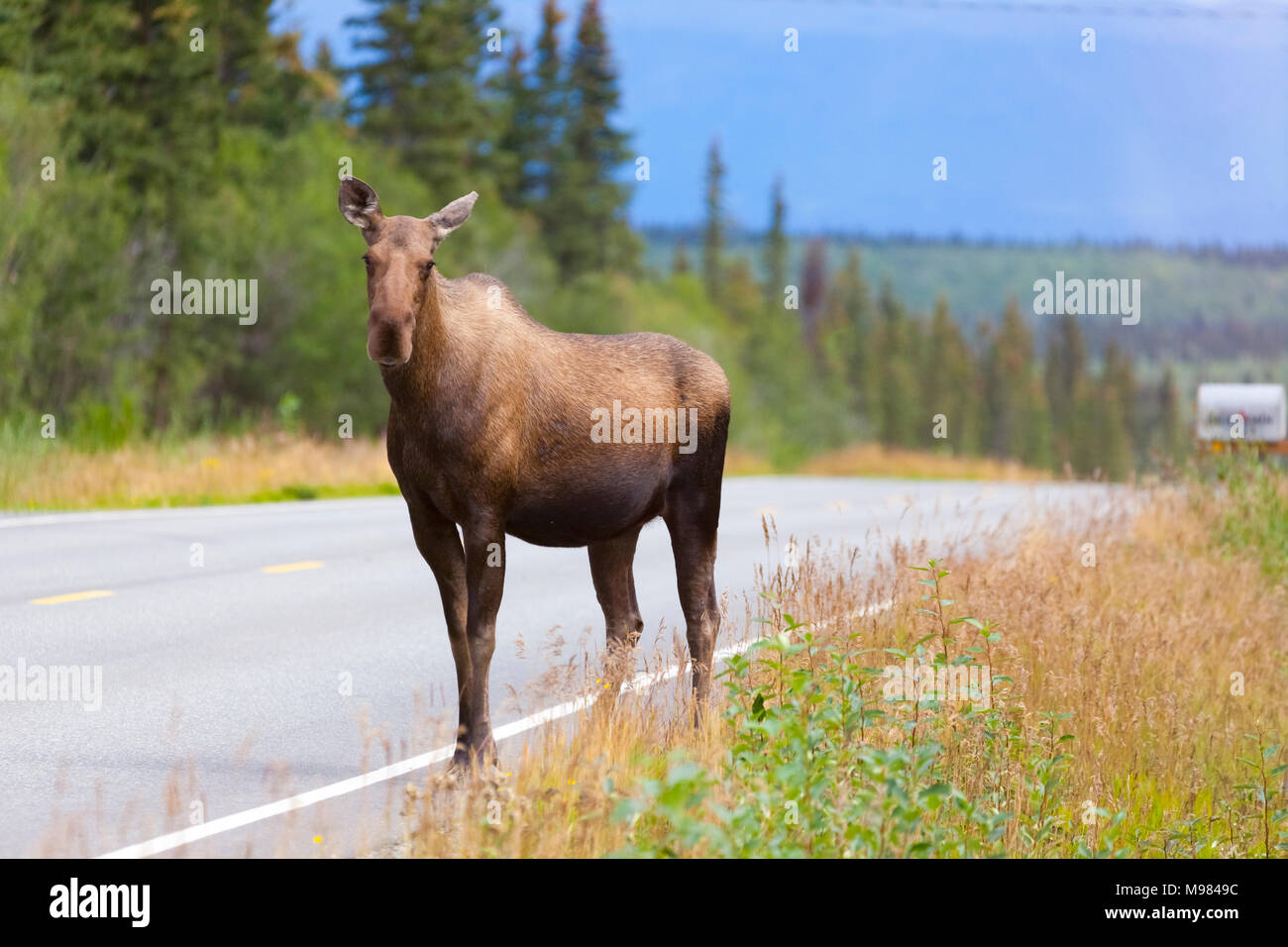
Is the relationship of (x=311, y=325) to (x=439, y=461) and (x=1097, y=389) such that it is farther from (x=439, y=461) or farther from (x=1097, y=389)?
(x=1097, y=389)

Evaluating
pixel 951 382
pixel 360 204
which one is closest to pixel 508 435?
pixel 360 204

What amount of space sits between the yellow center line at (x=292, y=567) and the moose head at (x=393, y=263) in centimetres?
876

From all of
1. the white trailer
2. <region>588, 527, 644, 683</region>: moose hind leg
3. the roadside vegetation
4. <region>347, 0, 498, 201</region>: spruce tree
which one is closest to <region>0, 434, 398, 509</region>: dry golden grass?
the roadside vegetation

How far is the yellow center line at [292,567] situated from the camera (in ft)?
48.4

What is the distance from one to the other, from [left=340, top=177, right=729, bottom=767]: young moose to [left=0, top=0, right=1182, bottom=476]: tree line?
760cm

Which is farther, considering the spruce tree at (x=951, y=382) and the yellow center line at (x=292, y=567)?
the spruce tree at (x=951, y=382)

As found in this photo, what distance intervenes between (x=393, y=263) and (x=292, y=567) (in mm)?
9340

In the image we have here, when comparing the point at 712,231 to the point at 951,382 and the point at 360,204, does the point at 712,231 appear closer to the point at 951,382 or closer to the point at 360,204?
the point at 951,382

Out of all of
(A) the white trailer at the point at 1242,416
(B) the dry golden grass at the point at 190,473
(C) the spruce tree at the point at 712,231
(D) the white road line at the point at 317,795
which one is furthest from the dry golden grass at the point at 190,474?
(C) the spruce tree at the point at 712,231

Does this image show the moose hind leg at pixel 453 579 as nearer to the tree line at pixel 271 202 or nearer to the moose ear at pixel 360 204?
the moose ear at pixel 360 204

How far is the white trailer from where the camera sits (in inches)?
682

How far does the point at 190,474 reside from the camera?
22.4 meters

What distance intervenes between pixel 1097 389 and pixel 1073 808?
144020 mm

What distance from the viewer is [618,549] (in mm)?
7887
